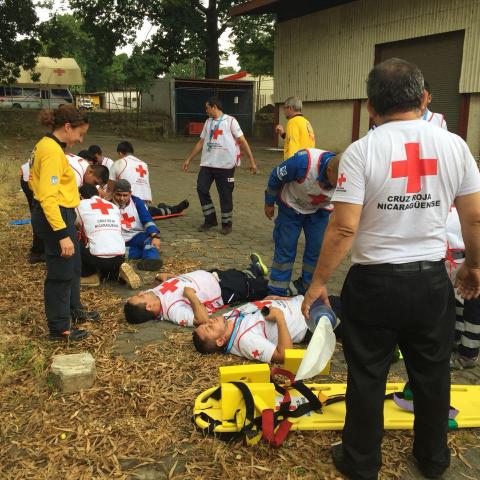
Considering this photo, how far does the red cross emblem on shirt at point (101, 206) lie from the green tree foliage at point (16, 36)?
835 inches

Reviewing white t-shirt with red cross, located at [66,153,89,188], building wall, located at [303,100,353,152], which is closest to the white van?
building wall, located at [303,100,353,152]

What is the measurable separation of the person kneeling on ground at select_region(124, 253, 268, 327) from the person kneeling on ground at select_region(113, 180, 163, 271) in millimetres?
1408

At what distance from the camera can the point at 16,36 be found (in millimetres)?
23656

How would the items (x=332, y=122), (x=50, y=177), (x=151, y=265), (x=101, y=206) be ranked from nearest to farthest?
(x=50, y=177) → (x=101, y=206) → (x=151, y=265) → (x=332, y=122)

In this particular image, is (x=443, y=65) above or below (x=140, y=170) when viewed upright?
above

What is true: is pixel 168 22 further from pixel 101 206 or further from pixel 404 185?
pixel 404 185

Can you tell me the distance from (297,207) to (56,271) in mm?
2179

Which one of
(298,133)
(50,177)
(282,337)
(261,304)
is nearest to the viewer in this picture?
(50,177)

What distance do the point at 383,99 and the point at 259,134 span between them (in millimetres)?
26645

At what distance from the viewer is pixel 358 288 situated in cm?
248

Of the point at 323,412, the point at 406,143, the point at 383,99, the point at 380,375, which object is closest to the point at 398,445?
the point at 323,412

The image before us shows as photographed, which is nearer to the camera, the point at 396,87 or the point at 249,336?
the point at 396,87

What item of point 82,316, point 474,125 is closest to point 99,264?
point 82,316

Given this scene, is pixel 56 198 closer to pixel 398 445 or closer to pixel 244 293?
pixel 244 293
